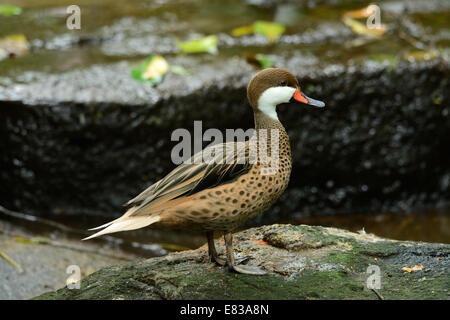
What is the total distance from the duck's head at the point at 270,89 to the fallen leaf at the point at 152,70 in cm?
257

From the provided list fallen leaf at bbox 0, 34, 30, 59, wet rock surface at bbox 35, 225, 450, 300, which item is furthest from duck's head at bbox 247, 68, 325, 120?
fallen leaf at bbox 0, 34, 30, 59

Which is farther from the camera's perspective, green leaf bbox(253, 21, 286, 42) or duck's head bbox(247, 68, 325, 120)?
green leaf bbox(253, 21, 286, 42)

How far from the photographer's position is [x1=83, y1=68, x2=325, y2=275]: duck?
274cm

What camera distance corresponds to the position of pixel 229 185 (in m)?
2.78

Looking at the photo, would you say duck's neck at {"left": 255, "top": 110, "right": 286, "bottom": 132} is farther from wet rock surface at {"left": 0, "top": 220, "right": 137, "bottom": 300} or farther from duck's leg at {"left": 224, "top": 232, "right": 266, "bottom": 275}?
wet rock surface at {"left": 0, "top": 220, "right": 137, "bottom": 300}

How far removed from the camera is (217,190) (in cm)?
276

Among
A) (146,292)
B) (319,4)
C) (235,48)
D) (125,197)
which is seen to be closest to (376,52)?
(235,48)

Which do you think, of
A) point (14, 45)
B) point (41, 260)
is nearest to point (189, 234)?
point (41, 260)

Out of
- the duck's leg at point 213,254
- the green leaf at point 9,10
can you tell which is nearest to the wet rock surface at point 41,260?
the duck's leg at point 213,254

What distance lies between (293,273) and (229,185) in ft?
2.00

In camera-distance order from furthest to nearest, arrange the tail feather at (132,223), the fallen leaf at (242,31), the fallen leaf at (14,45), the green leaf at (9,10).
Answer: the green leaf at (9,10) < the fallen leaf at (242,31) < the fallen leaf at (14,45) < the tail feather at (132,223)

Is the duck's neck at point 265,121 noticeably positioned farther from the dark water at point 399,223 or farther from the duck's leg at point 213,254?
the dark water at point 399,223

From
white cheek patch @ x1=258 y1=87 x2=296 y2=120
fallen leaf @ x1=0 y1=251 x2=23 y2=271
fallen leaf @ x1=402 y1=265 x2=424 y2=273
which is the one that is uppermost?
white cheek patch @ x1=258 y1=87 x2=296 y2=120

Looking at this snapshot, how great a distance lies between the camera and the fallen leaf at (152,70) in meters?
5.46
